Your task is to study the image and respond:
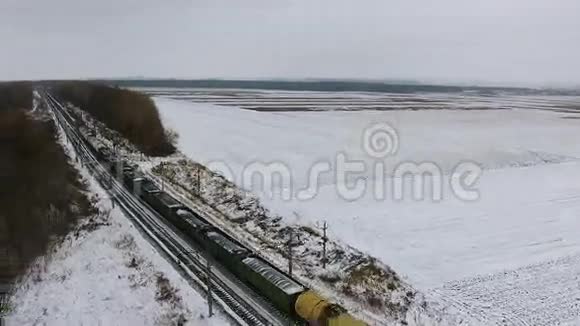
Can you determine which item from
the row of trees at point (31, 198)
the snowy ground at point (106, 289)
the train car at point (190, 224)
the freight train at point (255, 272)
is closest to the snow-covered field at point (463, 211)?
the train car at point (190, 224)

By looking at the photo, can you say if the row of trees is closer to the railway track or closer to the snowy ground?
the snowy ground

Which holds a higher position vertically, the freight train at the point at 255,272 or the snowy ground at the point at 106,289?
the freight train at the point at 255,272

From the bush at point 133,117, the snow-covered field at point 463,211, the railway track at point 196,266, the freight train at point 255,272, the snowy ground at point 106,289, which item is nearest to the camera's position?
the freight train at point 255,272

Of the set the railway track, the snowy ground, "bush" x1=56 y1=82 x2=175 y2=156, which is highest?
"bush" x1=56 y1=82 x2=175 y2=156

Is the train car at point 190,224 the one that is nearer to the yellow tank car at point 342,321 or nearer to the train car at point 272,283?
the train car at point 272,283

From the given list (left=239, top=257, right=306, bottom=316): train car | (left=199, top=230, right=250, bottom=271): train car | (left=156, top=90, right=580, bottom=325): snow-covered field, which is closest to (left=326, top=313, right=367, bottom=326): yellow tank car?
(left=239, top=257, right=306, bottom=316): train car

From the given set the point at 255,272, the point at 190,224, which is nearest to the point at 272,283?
the point at 255,272
